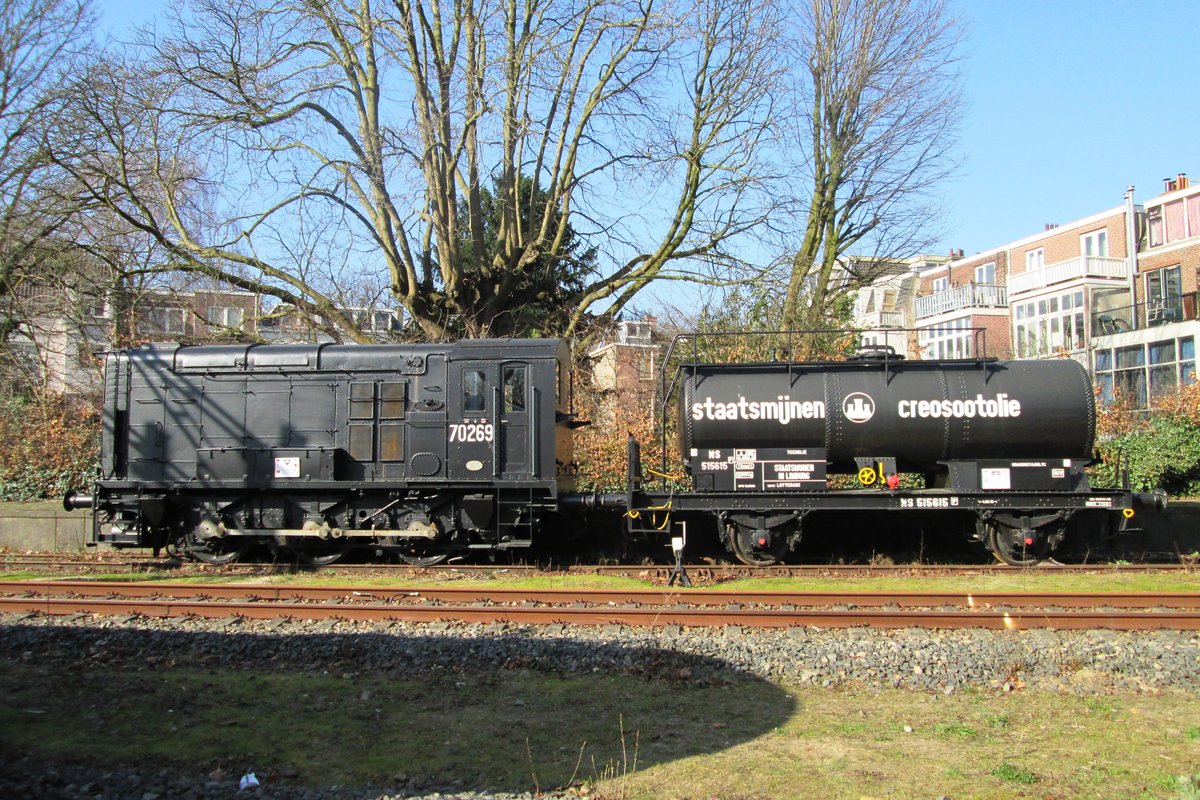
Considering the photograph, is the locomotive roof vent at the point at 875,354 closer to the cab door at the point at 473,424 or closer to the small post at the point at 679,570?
the small post at the point at 679,570

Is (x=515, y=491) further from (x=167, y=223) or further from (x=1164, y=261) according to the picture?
(x=1164, y=261)

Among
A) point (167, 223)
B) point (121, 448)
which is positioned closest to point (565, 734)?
point (121, 448)

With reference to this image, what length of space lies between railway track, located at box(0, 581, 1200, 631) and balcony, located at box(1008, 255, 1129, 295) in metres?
26.0

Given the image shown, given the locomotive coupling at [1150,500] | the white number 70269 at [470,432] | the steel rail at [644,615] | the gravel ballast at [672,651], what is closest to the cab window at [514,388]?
the white number 70269 at [470,432]

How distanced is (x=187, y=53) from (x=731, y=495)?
52.2 ft

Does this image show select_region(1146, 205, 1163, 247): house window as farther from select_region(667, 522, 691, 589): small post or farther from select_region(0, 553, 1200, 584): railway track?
select_region(667, 522, 691, 589): small post

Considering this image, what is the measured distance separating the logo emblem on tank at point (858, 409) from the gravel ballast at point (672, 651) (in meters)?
4.27

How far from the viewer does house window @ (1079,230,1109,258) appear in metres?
33.8

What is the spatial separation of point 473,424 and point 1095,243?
1237 inches

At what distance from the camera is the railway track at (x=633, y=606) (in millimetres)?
9500

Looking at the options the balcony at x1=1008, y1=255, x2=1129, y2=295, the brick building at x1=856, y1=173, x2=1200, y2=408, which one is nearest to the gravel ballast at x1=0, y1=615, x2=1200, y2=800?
the brick building at x1=856, y1=173, x2=1200, y2=408

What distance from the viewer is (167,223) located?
23.7 metres

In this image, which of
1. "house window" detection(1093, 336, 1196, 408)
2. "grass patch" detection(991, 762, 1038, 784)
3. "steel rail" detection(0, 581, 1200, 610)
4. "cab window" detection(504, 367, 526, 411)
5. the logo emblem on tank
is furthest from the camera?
"house window" detection(1093, 336, 1196, 408)

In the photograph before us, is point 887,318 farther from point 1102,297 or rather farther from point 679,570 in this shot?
point 679,570
